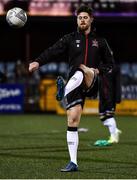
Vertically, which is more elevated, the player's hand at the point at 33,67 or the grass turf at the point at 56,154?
the player's hand at the point at 33,67

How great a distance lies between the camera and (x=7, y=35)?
3058 centimetres

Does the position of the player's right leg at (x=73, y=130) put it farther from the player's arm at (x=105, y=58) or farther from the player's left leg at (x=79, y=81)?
the player's arm at (x=105, y=58)

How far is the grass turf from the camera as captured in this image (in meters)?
8.68

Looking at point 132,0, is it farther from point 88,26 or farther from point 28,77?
point 88,26

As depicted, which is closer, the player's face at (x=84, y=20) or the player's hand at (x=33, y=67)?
the player's hand at (x=33, y=67)

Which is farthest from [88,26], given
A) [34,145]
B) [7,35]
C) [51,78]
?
[7,35]

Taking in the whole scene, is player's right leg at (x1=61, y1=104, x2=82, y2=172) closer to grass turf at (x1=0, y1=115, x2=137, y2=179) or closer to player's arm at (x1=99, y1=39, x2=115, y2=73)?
grass turf at (x1=0, y1=115, x2=137, y2=179)

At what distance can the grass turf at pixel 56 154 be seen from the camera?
28.5 ft

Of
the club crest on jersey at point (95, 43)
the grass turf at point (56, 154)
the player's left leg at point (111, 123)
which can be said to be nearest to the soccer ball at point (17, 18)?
the club crest on jersey at point (95, 43)

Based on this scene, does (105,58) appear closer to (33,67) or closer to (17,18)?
(33,67)

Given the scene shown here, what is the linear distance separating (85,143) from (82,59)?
435cm

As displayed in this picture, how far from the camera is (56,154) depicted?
36.9 ft

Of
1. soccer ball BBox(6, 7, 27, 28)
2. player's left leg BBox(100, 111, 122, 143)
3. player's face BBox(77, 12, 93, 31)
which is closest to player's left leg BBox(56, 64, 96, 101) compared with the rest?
player's face BBox(77, 12, 93, 31)

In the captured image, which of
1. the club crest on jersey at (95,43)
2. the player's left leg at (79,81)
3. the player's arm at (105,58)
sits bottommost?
the player's left leg at (79,81)
